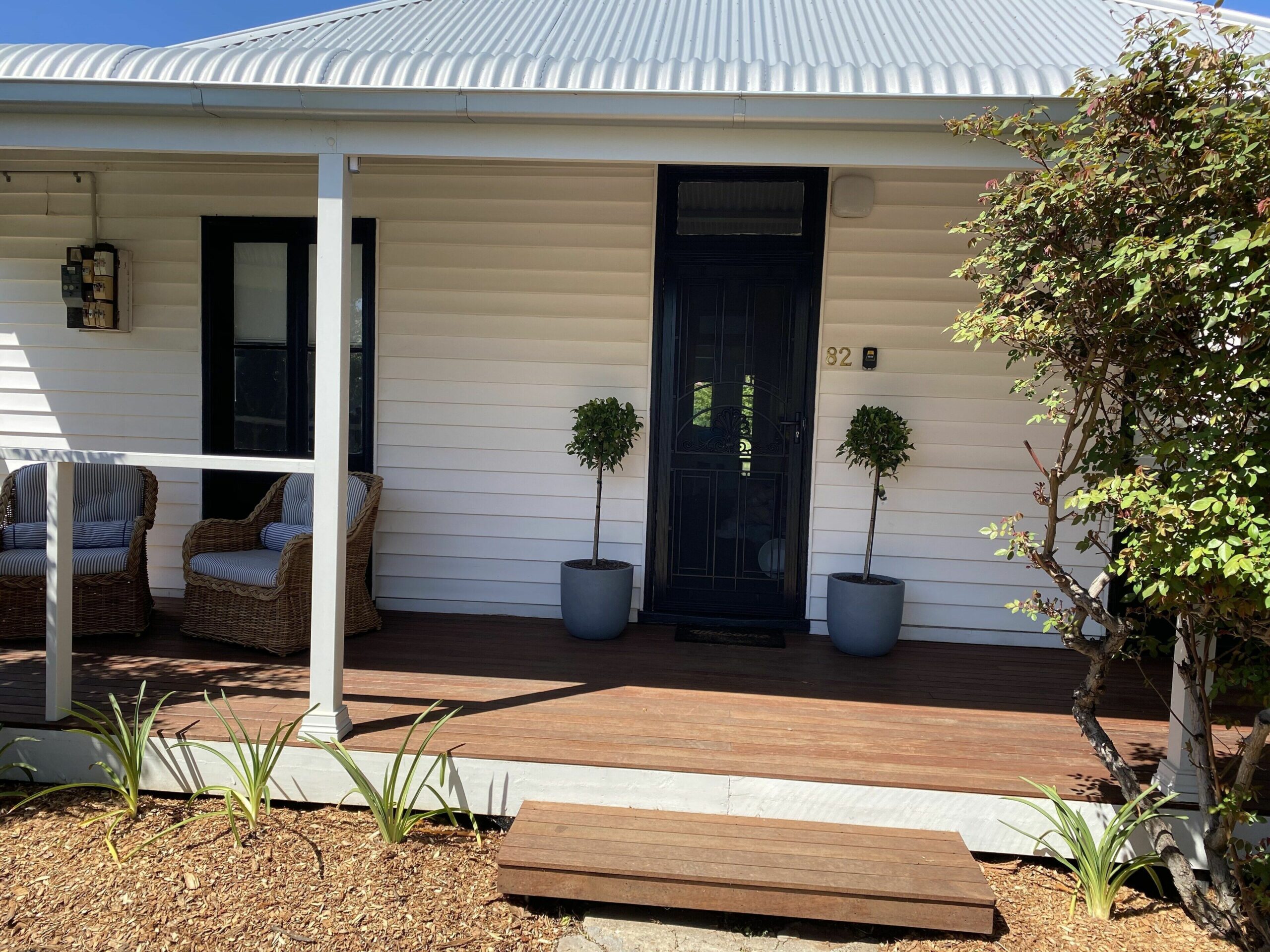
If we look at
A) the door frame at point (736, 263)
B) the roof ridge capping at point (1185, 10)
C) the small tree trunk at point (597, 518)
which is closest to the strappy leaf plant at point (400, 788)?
the small tree trunk at point (597, 518)

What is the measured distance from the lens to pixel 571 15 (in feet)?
16.3

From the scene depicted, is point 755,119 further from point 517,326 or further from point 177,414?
point 177,414

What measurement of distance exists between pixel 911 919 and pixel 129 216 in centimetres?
523

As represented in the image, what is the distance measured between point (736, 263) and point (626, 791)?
9.58ft

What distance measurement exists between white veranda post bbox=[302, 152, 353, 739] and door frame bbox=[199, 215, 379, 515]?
190 centimetres

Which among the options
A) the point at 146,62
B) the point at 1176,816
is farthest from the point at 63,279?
the point at 1176,816

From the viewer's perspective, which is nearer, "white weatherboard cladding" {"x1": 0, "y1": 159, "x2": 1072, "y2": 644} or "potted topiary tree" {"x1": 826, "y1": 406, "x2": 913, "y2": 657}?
"potted topiary tree" {"x1": 826, "y1": 406, "x2": 913, "y2": 657}

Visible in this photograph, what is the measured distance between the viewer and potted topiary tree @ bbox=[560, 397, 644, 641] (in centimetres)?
463

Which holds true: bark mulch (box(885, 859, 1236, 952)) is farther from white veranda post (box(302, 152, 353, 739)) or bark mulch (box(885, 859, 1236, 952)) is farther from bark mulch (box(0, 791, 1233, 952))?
white veranda post (box(302, 152, 353, 739))

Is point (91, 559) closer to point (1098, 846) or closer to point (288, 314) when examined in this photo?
point (288, 314)

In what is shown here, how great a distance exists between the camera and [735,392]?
500 cm

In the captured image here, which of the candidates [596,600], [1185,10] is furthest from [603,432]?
[1185,10]

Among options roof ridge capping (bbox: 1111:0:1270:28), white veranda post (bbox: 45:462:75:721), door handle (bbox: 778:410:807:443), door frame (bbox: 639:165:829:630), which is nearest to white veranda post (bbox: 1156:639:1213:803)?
door frame (bbox: 639:165:829:630)

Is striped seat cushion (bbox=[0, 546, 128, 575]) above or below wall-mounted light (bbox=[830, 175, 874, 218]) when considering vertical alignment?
below
